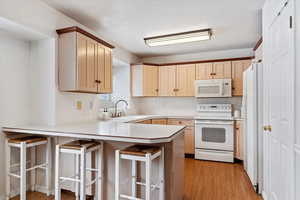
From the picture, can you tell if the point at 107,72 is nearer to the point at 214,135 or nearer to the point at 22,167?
the point at 22,167

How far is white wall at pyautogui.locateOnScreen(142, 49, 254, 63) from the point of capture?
14.1ft

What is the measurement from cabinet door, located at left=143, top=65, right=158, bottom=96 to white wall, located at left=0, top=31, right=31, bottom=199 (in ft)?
8.29

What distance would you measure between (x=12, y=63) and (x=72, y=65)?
0.75m

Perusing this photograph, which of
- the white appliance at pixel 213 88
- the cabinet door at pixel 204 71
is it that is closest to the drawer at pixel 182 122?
the white appliance at pixel 213 88

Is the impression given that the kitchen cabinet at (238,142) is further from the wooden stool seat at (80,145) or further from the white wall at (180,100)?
the wooden stool seat at (80,145)

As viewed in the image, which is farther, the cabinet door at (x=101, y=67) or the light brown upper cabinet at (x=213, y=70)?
the light brown upper cabinet at (x=213, y=70)

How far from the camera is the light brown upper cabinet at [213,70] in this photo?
4.08 m

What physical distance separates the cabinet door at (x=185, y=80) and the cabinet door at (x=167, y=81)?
109 millimetres

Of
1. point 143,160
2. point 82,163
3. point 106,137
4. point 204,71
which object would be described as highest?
point 204,71

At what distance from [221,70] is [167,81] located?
130 centimetres

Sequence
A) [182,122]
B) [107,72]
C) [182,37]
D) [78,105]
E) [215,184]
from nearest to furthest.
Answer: [215,184]
[78,105]
[107,72]
[182,37]
[182,122]

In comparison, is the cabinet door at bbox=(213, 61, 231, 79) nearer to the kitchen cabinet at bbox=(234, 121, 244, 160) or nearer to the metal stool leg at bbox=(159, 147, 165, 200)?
the kitchen cabinet at bbox=(234, 121, 244, 160)

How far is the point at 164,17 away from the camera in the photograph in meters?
2.74

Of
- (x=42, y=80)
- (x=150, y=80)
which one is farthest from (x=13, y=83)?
A: (x=150, y=80)
